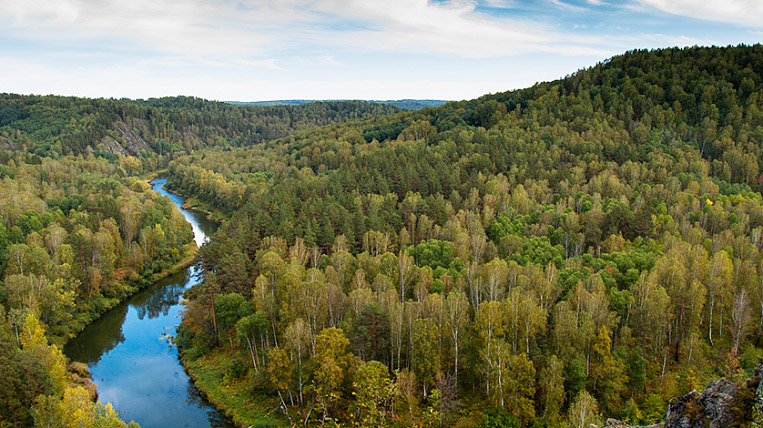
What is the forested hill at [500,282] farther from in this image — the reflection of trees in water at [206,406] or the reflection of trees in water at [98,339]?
the reflection of trees in water at [98,339]

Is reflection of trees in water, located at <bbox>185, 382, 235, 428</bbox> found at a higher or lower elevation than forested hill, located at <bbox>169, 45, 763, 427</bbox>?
lower

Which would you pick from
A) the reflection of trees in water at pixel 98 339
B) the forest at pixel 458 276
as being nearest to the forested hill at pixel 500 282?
the forest at pixel 458 276

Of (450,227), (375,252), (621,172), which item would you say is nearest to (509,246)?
(450,227)

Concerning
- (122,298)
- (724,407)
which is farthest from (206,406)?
(724,407)

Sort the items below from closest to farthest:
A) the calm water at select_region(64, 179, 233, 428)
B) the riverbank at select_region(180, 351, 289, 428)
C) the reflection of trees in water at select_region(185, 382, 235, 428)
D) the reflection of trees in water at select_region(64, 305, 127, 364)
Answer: the riverbank at select_region(180, 351, 289, 428)
the reflection of trees in water at select_region(185, 382, 235, 428)
the calm water at select_region(64, 179, 233, 428)
the reflection of trees in water at select_region(64, 305, 127, 364)

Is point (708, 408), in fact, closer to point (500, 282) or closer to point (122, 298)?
point (500, 282)

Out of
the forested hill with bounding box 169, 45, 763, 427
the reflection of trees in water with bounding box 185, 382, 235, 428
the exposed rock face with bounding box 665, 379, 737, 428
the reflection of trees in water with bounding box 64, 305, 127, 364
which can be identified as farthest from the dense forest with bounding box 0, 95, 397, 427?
the exposed rock face with bounding box 665, 379, 737, 428

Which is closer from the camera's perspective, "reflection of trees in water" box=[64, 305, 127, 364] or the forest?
the forest

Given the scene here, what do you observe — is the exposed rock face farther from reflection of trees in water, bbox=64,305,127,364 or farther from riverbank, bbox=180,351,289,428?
reflection of trees in water, bbox=64,305,127,364
